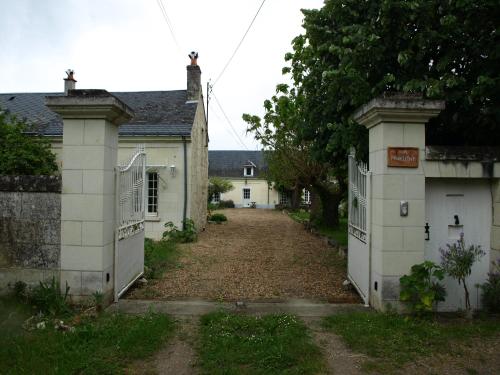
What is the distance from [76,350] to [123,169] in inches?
106

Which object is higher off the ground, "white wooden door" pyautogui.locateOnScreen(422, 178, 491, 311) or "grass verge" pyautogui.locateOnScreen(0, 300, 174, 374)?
"white wooden door" pyautogui.locateOnScreen(422, 178, 491, 311)

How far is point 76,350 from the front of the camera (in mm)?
3768

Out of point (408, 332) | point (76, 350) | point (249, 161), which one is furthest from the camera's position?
point (249, 161)

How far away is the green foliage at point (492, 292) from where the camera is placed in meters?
4.88

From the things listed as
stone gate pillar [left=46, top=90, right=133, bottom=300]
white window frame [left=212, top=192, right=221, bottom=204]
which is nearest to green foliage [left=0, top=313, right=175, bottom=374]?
stone gate pillar [left=46, top=90, right=133, bottom=300]

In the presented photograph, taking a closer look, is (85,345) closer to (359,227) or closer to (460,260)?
(359,227)

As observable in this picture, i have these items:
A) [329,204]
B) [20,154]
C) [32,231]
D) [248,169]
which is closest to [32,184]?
[32,231]

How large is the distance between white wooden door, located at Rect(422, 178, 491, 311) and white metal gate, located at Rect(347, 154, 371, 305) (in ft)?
2.65

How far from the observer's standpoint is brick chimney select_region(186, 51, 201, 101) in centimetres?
1533

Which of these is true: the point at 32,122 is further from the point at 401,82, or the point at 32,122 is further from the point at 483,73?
the point at 483,73

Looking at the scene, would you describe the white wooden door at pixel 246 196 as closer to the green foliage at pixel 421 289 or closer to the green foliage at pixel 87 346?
the green foliage at pixel 421 289

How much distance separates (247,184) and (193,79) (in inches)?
998

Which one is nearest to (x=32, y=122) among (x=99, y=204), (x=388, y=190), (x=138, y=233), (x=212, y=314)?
(x=138, y=233)

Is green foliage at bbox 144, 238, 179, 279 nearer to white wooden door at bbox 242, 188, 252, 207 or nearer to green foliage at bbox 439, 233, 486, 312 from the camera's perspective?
green foliage at bbox 439, 233, 486, 312
